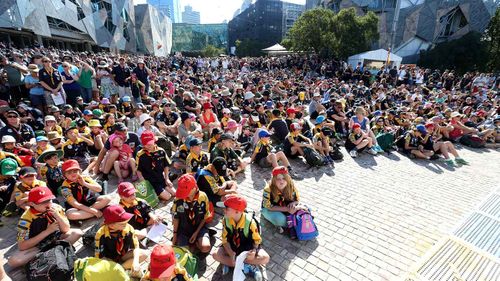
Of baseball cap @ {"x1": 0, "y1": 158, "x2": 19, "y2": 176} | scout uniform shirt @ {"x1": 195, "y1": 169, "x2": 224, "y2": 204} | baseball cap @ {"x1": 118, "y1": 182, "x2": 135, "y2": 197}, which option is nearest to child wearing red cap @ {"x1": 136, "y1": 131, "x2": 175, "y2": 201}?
scout uniform shirt @ {"x1": 195, "y1": 169, "x2": 224, "y2": 204}

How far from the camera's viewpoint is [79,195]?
4.61 m

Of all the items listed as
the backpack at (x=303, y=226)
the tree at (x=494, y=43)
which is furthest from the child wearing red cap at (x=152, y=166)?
the tree at (x=494, y=43)

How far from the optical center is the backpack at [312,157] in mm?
7152

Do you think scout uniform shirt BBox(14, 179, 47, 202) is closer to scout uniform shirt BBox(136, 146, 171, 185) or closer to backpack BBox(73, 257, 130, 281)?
scout uniform shirt BBox(136, 146, 171, 185)

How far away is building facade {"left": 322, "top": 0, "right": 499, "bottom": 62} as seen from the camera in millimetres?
38156

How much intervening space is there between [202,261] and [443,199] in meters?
5.41

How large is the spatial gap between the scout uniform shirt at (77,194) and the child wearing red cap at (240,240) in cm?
263

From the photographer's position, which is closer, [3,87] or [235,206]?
[235,206]

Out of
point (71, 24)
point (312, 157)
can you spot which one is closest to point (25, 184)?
point (312, 157)

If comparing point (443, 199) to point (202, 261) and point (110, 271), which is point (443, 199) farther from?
point (110, 271)

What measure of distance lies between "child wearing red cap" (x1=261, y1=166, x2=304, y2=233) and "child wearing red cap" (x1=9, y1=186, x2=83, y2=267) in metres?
3.16

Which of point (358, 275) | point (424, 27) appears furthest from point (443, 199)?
point (424, 27)

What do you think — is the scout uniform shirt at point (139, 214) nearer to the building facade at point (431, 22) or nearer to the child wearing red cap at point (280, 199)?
the child wearing red cap at point (280, 199)

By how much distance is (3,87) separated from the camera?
29.4 feet
